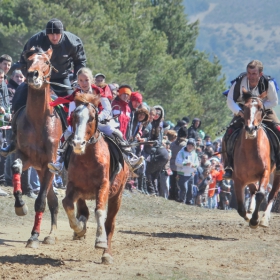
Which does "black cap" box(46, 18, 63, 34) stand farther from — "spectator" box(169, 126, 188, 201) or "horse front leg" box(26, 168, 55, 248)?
"spectator" box(169, 126, 188, 201)

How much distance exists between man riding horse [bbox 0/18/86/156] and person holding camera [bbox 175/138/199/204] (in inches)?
308

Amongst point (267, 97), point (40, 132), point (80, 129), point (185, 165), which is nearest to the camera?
point (80, 129)

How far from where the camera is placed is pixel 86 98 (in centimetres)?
1031

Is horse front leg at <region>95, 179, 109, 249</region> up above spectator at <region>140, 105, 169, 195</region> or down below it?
below

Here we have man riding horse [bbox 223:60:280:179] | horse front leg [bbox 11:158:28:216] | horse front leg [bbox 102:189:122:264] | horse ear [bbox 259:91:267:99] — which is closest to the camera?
horse front leg [bbox 102:189:122:264]

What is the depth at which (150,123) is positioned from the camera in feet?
65.1

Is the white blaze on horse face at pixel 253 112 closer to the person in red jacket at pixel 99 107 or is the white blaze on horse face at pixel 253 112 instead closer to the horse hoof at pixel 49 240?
the person in red jacket at pixel 99 107

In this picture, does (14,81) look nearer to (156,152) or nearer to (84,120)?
(156,152)

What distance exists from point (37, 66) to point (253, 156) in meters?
4.28

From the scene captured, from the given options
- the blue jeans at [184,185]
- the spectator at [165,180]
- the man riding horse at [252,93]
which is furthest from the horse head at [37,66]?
the blue jeans at [184,185]

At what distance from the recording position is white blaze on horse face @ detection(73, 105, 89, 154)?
31.9 feet

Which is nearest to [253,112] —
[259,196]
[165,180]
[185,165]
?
[259,196]

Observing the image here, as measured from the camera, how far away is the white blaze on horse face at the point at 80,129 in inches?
383

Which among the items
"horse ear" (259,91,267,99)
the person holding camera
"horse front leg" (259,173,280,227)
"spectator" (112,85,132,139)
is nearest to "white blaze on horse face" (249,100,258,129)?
"horse ear" (259,91,267,99)
